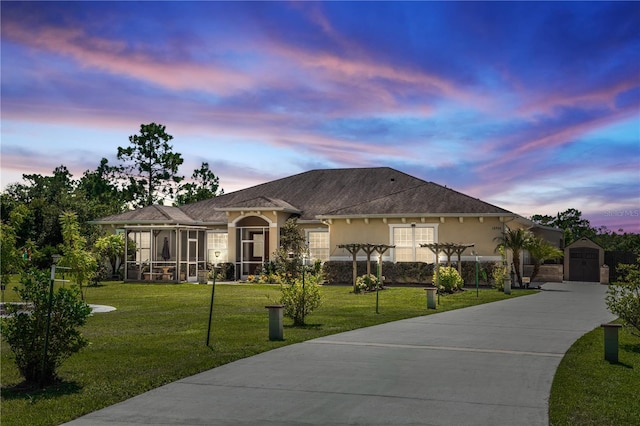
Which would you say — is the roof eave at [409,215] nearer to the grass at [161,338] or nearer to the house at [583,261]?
the grass at [161,338]

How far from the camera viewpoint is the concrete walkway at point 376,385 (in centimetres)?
734

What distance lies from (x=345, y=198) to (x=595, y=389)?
29.4 m

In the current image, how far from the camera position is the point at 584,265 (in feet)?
129

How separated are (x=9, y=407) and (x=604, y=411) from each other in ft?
24.3

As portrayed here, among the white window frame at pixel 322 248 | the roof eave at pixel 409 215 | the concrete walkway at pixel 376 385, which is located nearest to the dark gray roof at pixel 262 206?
the white window frame at pixel 322 248

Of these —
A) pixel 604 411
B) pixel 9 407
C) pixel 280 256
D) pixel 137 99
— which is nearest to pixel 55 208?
pixel 280 256

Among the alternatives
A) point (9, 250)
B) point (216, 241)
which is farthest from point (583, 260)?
point (9, 250)

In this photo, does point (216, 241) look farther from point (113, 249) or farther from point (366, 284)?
point (366, 284)

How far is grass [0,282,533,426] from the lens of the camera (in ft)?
27.2

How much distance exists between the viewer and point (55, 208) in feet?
139

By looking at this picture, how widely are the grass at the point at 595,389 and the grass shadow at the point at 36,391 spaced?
6292mm

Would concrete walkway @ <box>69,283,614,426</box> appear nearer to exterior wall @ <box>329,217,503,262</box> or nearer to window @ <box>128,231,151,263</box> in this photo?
exterior wall @ <box>329,217,503,262</box>

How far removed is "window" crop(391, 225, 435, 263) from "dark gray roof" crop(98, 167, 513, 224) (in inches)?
39.5

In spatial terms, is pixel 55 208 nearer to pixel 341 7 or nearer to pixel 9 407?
pixel 341 7
